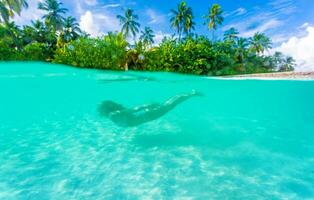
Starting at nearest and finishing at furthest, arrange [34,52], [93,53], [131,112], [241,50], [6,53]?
[131,112], [6,53], [93,53], [34,52], [241,50]

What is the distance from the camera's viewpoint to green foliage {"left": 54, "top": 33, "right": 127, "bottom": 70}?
24.5 m

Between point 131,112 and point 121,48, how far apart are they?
20078 mm

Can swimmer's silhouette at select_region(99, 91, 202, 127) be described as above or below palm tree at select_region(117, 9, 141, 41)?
below

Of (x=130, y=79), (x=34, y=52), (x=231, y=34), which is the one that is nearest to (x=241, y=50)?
(x=231, y=34)

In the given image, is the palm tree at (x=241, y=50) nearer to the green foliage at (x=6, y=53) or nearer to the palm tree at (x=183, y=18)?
the palm tree at (x=183, y=18)

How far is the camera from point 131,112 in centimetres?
802

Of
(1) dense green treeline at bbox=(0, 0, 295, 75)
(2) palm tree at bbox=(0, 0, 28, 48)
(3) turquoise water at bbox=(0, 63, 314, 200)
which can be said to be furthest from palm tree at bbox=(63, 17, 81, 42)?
(3) turquoise water at bbox=(0, 63, 314, 200)

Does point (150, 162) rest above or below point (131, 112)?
below

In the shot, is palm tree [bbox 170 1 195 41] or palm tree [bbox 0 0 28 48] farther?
palm tree [bbox 170 1 195 41]

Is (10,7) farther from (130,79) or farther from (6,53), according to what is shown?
(130,79)

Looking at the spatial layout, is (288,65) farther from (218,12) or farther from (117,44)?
(117,44)

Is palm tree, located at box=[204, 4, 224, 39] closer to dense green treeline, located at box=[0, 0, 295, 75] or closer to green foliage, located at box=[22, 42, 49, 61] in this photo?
dense green treeline, located at box=[0, 0, 295, 75]

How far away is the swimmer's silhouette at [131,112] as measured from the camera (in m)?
7.71

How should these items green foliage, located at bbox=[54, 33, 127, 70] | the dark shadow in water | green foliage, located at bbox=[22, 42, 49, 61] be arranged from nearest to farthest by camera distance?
the dark shadow in water
green foliage, located at bbox=[54, 33, 127, 70]
green foliage, located at bbox=[22, 42, 49, 61]
